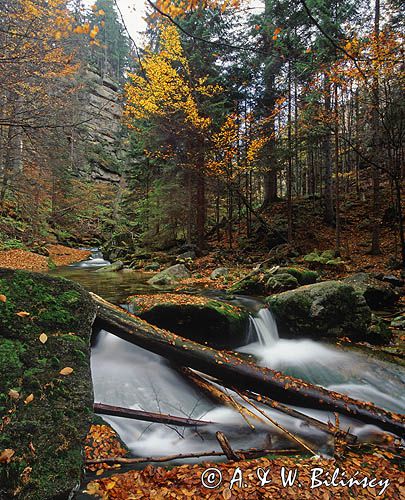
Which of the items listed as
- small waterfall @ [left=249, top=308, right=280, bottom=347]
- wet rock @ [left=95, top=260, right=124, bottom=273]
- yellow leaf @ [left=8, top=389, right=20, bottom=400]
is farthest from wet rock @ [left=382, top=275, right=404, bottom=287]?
wet rock @ [left=95, top=260, right=124, bottom=273]

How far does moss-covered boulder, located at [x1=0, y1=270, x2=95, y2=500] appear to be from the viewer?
1.84 metres

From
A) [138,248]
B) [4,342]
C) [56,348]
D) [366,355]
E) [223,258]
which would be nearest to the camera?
[4,342]

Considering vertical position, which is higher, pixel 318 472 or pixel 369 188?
pixel 369 188

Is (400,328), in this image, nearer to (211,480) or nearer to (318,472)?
(318,472)

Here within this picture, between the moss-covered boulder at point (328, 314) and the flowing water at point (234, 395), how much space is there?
37 cm

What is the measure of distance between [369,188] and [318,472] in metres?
22.2

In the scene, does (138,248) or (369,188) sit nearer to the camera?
(138,248)

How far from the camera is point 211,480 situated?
2457 mm

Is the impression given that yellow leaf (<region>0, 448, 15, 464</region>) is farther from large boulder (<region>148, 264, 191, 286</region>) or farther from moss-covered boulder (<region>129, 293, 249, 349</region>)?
large boulder (<region>148, 264, 191, 286</region>)

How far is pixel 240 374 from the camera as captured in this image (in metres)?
3.72

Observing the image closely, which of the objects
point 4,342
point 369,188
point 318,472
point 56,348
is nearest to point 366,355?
point 318,472

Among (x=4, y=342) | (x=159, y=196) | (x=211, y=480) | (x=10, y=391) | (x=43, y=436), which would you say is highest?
(x=159, y=196)

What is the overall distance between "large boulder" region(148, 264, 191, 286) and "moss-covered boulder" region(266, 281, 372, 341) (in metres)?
5.24

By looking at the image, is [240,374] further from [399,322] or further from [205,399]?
[399,322]
